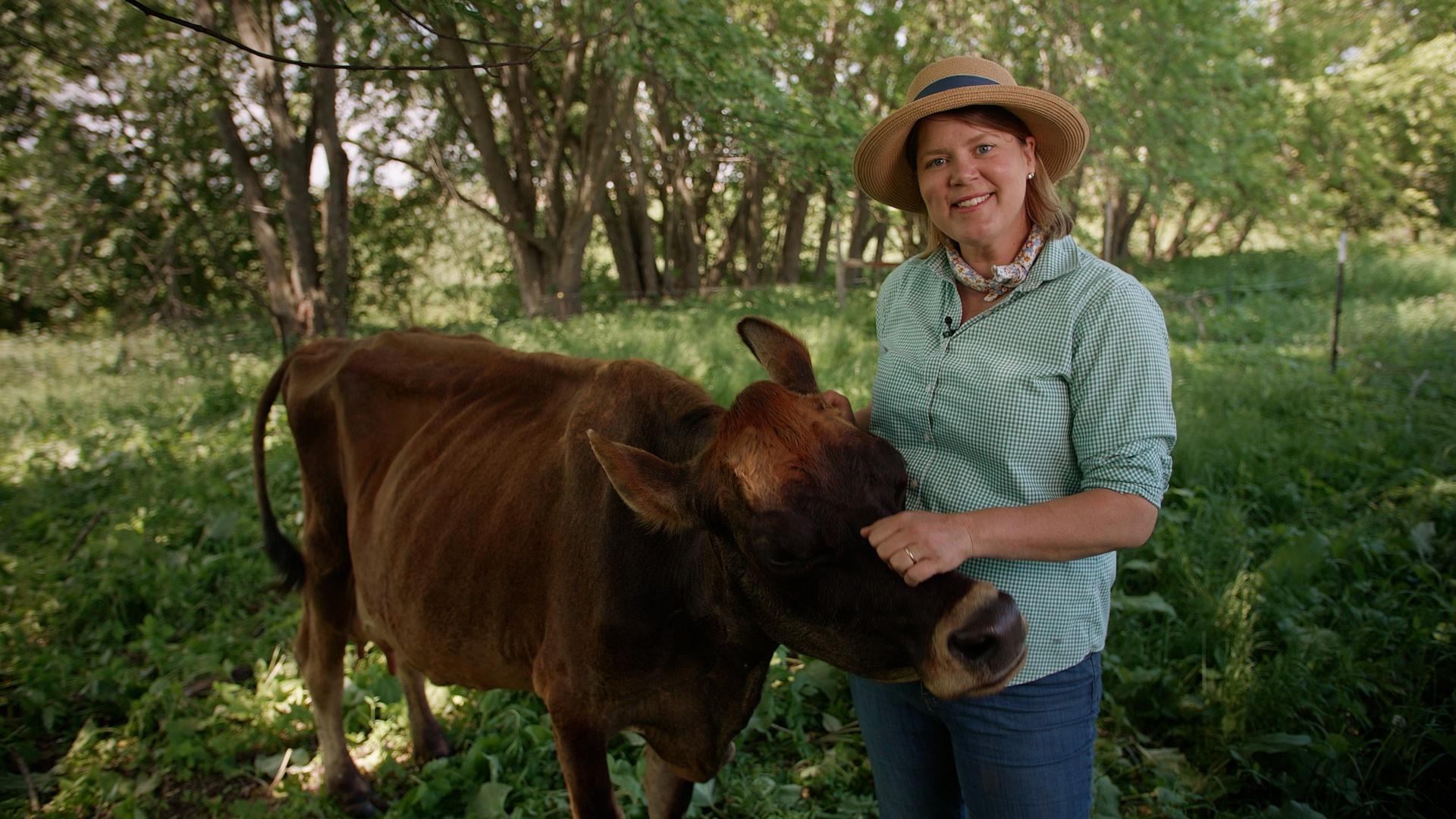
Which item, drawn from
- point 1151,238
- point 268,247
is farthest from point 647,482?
point 1151,238

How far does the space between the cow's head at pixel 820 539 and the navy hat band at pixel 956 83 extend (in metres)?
0.83

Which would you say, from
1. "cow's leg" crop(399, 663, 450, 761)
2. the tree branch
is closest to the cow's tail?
"cow's leg" crop(399, 663, 450, 761)

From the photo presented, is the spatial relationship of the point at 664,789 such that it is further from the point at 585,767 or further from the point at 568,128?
the point at 568,128

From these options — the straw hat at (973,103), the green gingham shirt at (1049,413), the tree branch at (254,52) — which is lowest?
the green gingham shirt at (1049,413)

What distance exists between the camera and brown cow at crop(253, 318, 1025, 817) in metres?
1.83

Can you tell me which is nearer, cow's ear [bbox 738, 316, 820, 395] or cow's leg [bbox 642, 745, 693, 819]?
cow's ear [bbox 738, 316, 820, 395]

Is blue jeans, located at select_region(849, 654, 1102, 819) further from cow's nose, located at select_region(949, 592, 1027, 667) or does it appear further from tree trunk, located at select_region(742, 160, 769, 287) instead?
tree trunk, located at select_region(742, 160, 769, 287)

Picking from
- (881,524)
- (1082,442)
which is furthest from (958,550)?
(1082,442)

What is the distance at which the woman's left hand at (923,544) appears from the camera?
164 centimetres

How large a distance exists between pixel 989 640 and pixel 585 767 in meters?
1.36

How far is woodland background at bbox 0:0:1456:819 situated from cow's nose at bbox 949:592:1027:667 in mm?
1826

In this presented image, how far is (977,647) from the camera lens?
1697 millimetres

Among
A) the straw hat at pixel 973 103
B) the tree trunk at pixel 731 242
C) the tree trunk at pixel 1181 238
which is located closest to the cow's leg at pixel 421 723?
the straw hat at pixel 973 103

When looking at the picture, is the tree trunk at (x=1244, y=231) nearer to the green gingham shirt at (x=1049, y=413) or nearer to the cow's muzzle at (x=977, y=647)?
the green gingham shirt at (x=1049, y=413)
